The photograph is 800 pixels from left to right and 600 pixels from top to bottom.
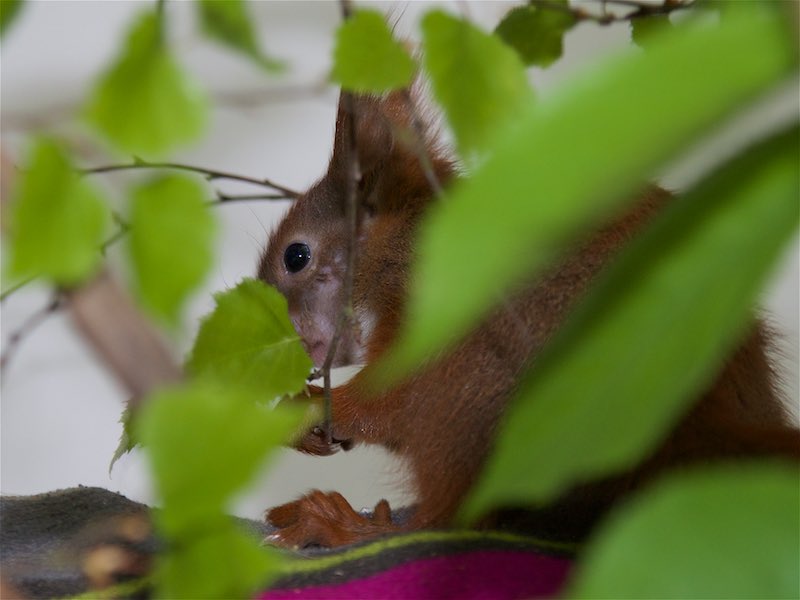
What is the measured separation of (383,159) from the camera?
874mm

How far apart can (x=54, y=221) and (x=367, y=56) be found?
0.58 ft

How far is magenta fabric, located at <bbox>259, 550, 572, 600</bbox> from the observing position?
542 millimetres

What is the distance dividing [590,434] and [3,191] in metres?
0.25

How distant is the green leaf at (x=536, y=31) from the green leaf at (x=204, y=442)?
42 cm

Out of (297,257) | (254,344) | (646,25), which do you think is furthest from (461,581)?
(297,257)

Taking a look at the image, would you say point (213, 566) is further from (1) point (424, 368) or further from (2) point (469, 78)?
(1) point (424, 368)

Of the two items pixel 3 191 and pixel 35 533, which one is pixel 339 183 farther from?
pixel 3 191

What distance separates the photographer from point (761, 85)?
20 centimetres

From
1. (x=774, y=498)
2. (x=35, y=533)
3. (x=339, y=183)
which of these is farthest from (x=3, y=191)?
(x=339, y=183)

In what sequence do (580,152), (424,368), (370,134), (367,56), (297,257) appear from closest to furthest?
1. (580,152)
2. (367,56)
3. (424,368)
4. (370,134)
5. (297,257)

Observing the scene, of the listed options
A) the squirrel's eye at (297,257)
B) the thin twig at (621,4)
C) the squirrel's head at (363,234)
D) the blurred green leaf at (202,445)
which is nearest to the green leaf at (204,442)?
the blurred green leaf at (202,445)

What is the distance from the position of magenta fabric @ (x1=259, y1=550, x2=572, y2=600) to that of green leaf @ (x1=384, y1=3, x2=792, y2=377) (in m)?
0.38

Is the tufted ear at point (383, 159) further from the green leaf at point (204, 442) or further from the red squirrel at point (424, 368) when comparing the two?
A: the green leaf at point (204, 442)

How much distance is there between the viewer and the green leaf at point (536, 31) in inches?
24.2
